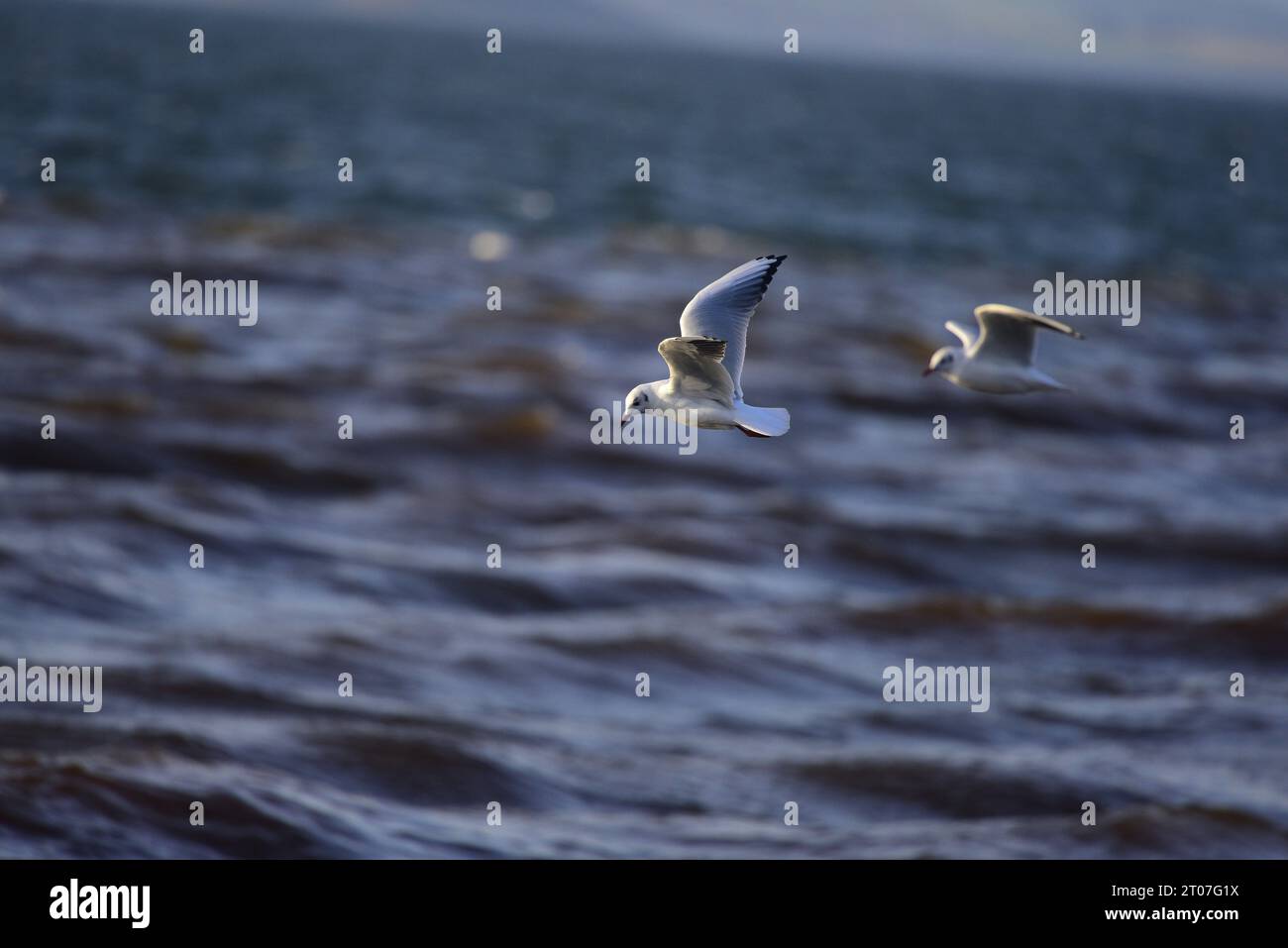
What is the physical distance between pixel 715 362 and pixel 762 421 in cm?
35

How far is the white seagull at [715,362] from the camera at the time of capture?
17.8ft

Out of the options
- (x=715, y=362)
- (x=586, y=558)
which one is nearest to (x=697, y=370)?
(x=715, y=362)

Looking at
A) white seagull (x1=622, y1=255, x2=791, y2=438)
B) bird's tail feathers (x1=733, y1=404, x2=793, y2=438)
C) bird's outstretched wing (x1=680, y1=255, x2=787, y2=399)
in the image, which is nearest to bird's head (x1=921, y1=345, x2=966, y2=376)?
white seagull (x1=622, y1=255, x2=791, y2=438)

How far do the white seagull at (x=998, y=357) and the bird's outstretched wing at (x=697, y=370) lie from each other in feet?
4.16

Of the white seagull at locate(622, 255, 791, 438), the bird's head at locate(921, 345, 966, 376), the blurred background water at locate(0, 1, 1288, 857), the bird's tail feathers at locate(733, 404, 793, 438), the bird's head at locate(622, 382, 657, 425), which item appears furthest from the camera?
the blurred background water at locate(0, 1, 1288, 857)

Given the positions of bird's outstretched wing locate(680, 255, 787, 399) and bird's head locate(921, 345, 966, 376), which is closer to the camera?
bird's outstretched wing locate(680, 255, 787, 399)

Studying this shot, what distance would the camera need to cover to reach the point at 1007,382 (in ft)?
21.9

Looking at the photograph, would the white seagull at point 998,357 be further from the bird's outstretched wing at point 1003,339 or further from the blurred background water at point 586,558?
the blurred background water at point 586,558

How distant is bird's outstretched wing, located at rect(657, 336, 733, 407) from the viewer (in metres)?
5.52

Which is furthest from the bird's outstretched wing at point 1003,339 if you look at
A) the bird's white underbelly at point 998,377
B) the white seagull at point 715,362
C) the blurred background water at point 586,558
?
the blurred background water at point 586,558

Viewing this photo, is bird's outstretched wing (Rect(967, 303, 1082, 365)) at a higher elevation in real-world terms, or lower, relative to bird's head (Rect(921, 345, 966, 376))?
higher

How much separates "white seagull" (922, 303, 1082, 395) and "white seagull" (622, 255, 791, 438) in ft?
3.71

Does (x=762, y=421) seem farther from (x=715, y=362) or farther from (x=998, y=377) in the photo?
(x=998, y=377)

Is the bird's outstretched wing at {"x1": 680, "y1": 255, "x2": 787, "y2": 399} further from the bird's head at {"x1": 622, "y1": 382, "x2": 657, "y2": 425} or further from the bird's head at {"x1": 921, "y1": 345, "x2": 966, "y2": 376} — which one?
the bird's head at {"x1": 921, "y1": 345, "x2": 966, "y2": 376}
